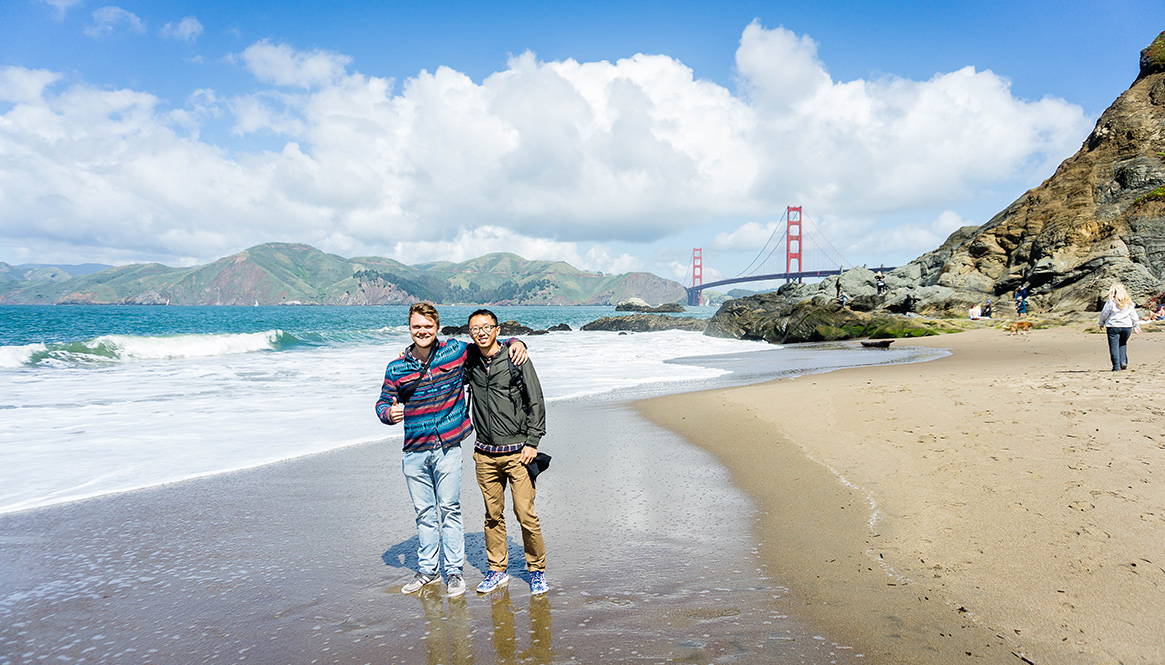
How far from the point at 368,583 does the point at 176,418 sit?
7.77m

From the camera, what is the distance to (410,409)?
11.2 feet

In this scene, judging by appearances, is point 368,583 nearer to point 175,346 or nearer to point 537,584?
point 537,584

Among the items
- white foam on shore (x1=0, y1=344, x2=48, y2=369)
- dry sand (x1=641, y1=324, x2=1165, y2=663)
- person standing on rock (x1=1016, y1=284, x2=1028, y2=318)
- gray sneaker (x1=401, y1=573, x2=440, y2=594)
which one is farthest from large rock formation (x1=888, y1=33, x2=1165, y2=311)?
white foam on shore (x1=0, y1=344, x2=48, y2=369)

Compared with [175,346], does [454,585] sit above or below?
below

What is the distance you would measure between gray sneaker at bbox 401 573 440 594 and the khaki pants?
0.37 meters

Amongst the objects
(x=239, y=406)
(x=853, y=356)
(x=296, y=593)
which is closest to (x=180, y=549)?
(x=296, y=593)

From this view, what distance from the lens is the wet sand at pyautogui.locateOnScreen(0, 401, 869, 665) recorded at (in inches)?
110

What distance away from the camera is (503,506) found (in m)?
3.39

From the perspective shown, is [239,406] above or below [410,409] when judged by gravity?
below

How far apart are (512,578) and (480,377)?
126 centimetres

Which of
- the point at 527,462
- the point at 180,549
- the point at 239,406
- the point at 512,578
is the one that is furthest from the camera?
the point at 239,406

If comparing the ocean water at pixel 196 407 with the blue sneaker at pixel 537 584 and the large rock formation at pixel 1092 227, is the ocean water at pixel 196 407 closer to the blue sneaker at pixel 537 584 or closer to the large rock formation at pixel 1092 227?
the blue sneaker at pixel 537 584

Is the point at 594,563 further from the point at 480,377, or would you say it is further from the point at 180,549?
the point at 180,549

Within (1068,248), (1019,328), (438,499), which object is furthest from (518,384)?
(1068,248)
